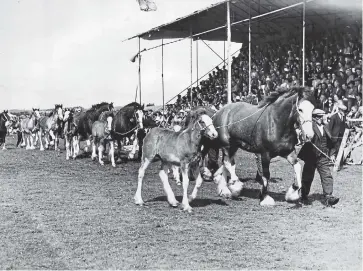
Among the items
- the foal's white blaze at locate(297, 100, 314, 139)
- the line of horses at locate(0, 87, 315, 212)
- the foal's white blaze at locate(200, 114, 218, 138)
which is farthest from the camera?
the line of horses at locate(0, 87, 315, 212)

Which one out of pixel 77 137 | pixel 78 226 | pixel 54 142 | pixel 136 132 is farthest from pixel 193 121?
pixel 54 142

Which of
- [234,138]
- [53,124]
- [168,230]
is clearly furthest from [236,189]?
[53,124]

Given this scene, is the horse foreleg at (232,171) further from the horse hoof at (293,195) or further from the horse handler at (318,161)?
the horse handler at (318,161)

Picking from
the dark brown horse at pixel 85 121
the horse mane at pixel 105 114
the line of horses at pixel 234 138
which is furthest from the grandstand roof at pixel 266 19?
the line of horses at pixel 234 138

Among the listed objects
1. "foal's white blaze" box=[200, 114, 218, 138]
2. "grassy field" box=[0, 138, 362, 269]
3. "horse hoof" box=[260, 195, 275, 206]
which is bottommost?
"grassy field" box=[0, 138, 362, 269]

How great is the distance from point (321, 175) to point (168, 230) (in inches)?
153

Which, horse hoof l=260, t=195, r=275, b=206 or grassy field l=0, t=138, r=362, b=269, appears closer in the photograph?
grassy field l=0, t=138, r=362, b=269

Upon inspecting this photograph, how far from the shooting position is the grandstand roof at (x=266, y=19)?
23766mm

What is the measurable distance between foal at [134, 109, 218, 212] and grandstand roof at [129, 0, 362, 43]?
40.0 feet

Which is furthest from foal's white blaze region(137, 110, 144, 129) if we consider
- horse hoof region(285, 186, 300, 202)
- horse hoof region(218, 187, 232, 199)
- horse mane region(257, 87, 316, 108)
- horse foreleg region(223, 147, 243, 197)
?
horse hoof region(285, 186, 300, 202)

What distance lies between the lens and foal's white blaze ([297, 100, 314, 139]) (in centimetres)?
998

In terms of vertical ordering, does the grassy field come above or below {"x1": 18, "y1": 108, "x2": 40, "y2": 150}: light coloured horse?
below

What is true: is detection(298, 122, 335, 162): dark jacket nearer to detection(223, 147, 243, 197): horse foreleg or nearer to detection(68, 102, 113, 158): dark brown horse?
detection(223, 147, 243, 197): horse foreleg

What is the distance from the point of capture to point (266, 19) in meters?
28.4
